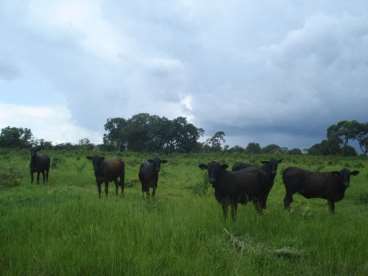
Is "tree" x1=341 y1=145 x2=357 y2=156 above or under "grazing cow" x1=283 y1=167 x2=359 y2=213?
above

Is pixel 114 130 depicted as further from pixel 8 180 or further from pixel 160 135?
pixel 8 180

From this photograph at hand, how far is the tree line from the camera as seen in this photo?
71.5 metres

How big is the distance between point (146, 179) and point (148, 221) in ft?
29.2

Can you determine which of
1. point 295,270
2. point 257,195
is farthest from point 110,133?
point 295,270

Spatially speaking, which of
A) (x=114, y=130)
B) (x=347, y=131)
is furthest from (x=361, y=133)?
(x=114, y=130)

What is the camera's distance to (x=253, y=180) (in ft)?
42.9

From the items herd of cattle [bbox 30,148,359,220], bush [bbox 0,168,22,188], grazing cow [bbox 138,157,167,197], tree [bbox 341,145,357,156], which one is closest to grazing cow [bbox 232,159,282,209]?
herd of cattle [bbox 30,148,359,220]

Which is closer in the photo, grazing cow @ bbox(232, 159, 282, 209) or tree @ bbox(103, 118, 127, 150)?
grazing cow @ bbox(232, 159, 282, 209)

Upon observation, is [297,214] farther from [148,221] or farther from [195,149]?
[195,149]

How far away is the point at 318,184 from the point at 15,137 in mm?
65237

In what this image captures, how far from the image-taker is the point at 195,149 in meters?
87.7

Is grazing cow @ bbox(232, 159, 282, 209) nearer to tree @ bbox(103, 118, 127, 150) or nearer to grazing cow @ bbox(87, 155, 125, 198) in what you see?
grazing cow @ bbox(87, 155, 125, 198)

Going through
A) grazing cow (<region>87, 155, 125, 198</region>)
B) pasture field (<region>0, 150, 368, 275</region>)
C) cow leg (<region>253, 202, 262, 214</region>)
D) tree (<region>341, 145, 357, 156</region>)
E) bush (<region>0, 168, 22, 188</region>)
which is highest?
tree (<region>341, 145, 357, 156</region>)

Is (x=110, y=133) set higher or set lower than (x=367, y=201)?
higher
